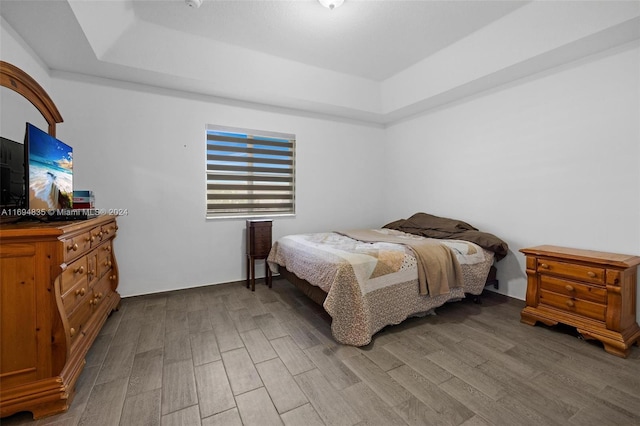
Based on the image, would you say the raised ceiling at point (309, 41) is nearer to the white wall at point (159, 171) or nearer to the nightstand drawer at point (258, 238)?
the white wall at point (159, 171)

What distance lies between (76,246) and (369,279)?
1.98 metres

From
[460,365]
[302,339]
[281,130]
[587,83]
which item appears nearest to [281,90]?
[281,130]

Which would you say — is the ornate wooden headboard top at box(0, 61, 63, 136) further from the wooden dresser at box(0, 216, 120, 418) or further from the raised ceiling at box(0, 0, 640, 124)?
the wooden dresser at box(0, 216, 120, 418)

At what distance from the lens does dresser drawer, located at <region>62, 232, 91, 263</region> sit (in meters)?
1.58

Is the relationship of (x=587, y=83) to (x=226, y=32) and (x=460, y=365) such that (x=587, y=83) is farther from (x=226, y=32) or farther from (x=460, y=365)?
(x=226, y=32)

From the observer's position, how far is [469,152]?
11.9 ft

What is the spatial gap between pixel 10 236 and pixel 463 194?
13.6 feet

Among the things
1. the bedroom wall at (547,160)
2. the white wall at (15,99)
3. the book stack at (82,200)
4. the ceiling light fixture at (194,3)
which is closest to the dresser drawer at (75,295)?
the book stack at (82,200)

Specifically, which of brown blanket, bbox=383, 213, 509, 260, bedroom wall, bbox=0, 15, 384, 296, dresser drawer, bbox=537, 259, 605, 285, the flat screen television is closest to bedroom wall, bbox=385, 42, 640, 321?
brown blanket, bbox=383, 213, 509, 260

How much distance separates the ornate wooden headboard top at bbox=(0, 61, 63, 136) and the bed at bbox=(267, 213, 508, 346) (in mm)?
2482

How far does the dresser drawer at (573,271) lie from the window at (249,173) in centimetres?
298

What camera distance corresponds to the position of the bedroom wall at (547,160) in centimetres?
243

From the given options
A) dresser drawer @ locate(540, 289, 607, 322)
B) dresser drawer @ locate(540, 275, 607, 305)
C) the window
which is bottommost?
dresser drawer @ locate(540, 289, 607, 322)

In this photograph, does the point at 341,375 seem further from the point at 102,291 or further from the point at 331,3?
the point at 331,3
